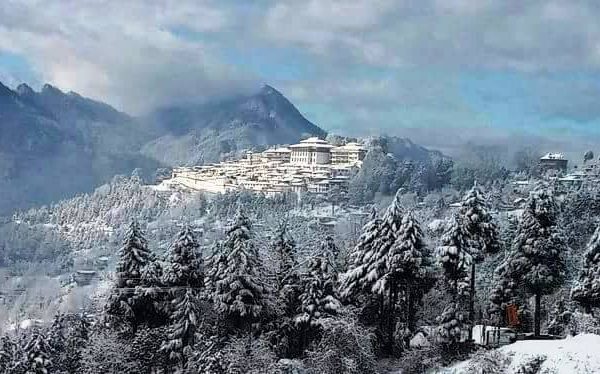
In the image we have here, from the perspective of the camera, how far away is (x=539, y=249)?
29906 mm

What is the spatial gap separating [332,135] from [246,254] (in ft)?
463

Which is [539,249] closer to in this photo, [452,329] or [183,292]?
[452,329]

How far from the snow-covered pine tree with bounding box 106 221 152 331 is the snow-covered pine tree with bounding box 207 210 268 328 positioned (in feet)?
11.0

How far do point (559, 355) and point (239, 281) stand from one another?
13.5 m

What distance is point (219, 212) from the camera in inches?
4419

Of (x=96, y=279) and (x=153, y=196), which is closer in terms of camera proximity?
(x=96, y=279)

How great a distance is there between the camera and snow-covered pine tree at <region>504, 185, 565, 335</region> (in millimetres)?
29844

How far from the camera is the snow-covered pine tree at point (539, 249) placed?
29.8 meters

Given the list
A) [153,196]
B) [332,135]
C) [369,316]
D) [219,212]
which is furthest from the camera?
[332,135]

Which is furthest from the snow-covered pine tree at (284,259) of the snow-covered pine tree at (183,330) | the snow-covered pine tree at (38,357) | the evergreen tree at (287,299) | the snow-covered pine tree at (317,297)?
the snow-covered pine tree at (38,357)

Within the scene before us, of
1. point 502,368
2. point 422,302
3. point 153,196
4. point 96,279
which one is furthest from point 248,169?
point 502,368

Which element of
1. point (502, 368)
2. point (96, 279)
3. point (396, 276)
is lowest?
point (96, 279)

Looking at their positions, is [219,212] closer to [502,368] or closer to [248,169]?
[248,169]

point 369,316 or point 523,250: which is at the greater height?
point 523,250
